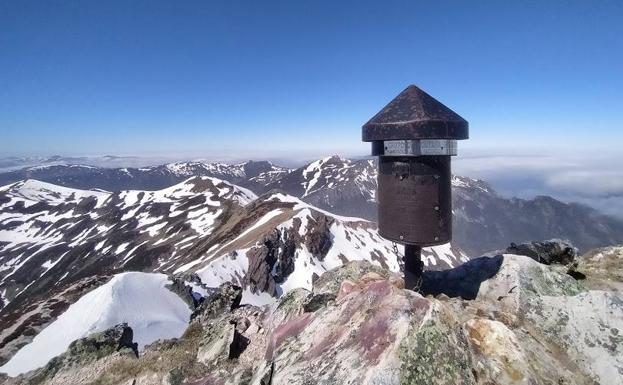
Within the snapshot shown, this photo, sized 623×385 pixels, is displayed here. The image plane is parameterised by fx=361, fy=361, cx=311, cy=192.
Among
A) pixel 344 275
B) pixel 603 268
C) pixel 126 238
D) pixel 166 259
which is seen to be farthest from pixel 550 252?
pixel 126 238

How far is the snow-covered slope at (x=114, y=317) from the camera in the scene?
27.6 metres

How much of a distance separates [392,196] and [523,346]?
4051mm

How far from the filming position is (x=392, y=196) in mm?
8461

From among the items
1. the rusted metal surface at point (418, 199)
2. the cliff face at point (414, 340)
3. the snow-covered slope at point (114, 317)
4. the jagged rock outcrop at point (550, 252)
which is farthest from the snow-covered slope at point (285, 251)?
the rusted metal surface at point (418, 199)

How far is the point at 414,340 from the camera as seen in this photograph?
649 centimetres

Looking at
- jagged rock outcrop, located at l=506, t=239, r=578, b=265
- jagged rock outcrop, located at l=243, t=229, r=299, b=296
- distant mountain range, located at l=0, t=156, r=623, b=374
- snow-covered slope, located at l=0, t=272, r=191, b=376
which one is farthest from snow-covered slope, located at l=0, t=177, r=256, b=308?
jagged rock outcrop, located at l=506, t=239, r=578, b=265

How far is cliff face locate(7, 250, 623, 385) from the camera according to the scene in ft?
21.4

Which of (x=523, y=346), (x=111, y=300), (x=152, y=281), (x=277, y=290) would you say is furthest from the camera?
(x=277, y=290)

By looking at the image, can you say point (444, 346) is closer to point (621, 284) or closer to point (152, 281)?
point (621, 284)

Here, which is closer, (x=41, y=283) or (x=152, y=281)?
(x=152, y=281)

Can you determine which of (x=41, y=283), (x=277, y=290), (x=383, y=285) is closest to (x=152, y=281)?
(x=277, y=290)

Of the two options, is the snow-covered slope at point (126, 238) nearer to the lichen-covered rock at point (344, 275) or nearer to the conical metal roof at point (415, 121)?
the lichen-covered rock at point (344, 275)

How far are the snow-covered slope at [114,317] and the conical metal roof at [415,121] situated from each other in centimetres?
2591

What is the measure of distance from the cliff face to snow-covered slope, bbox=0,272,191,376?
18.7 m
